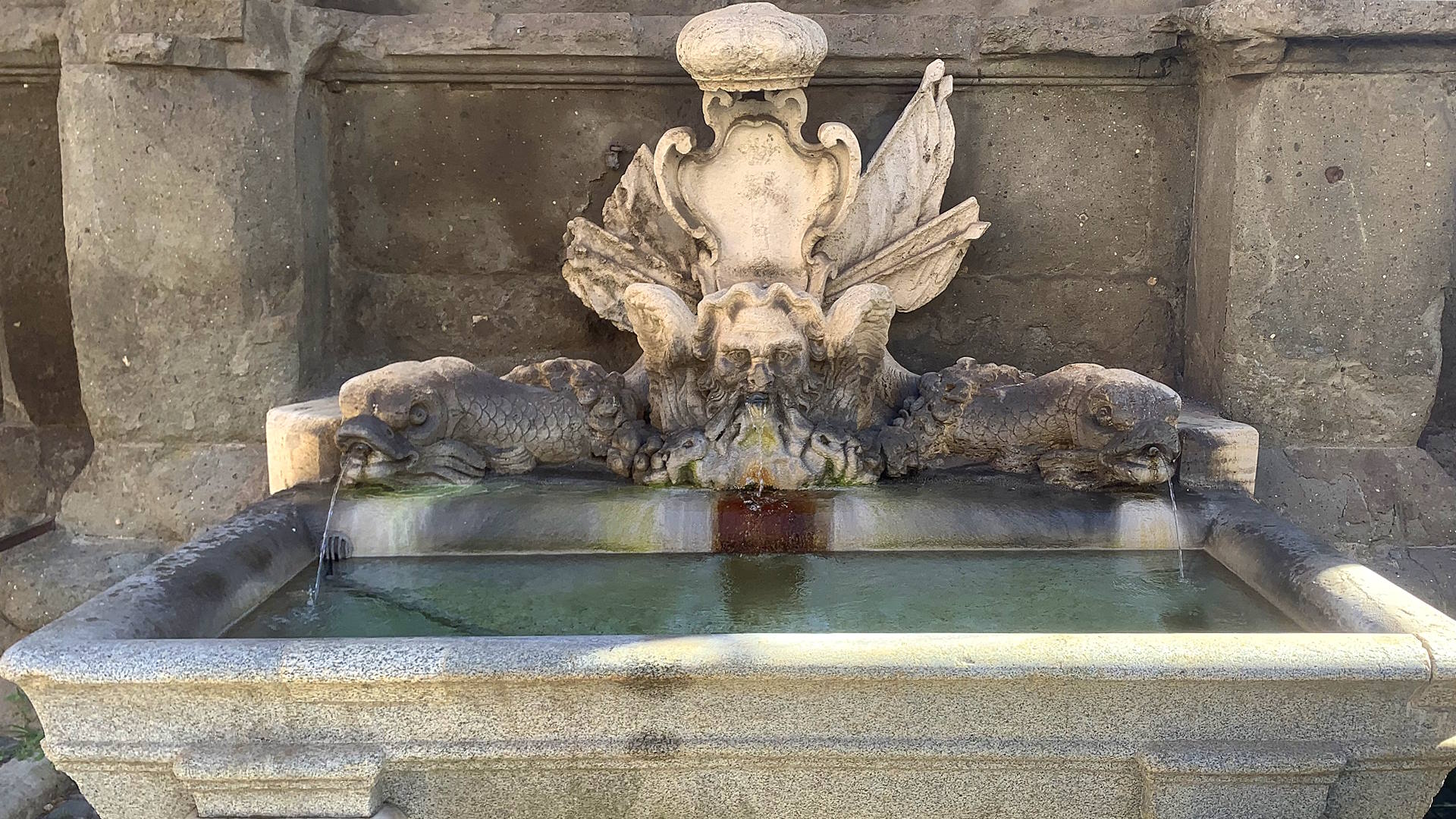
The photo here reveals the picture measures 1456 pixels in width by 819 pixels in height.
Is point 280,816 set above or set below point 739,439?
below

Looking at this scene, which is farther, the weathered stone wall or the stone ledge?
the weathered stone wall

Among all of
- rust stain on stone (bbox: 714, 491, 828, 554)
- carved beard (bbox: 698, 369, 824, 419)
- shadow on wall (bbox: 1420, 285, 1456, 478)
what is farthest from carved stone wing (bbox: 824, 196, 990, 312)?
shadow on wall (bbox: 1420, 285, 1456, 478)

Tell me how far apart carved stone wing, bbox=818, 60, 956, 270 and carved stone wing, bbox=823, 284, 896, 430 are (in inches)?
14.9

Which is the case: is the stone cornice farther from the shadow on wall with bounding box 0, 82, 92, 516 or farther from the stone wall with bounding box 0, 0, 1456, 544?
the shadow on wall with bounding box 0, 82, 92, 516

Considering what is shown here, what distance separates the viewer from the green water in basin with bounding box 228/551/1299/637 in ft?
8.77

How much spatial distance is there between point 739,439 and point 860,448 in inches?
12.9

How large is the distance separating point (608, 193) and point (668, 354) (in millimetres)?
974

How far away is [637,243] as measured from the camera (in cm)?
377

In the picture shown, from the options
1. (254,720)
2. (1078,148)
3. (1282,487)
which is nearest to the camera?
(254,720)

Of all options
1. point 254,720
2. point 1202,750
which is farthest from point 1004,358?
point 254,720

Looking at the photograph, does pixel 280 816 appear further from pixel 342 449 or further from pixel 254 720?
pixel 342 449

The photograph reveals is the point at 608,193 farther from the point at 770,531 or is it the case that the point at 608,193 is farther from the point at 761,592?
the point at 761,592

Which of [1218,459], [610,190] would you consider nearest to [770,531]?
[1218,459]

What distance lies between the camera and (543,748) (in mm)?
2207
